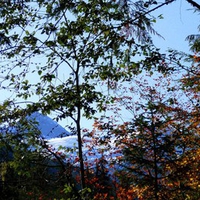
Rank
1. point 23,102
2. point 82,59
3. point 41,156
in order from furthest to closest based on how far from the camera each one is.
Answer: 1. point 41,156
2. point 23,102
3. point 82,59

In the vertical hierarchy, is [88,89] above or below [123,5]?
below

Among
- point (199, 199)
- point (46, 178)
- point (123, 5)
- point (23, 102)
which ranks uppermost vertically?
point (123, 5)

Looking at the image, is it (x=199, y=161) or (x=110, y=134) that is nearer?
(x=110, y=134)

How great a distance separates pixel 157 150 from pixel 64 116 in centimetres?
561

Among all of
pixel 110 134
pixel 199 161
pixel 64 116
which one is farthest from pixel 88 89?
pixel 199 161

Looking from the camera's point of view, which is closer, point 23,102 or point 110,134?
point 23,102

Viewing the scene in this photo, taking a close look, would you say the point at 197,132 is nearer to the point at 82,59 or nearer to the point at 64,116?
the point at 64,116

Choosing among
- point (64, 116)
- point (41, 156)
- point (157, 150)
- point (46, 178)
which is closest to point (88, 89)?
point (64, 116)

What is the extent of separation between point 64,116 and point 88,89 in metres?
0.81

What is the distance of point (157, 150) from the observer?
12.1 m

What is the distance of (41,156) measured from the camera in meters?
7.89

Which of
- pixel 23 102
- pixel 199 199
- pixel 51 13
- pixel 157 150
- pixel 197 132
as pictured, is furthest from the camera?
pixel 197 132

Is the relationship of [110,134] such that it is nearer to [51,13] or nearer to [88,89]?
[88,89]

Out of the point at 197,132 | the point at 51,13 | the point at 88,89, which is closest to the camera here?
the point at 51,13
